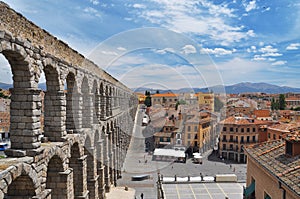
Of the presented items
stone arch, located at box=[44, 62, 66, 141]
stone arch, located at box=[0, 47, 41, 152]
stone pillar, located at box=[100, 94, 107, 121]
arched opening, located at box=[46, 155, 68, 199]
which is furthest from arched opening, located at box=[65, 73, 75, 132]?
stone pillar, located at box=[100, 94, 107, 121]

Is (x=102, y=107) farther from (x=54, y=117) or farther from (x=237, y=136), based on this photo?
(x=237, y=136)

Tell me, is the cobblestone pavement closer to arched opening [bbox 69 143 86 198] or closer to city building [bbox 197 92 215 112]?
city building [bbox 197 92 215 112]

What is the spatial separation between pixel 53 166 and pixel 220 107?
41.5 m

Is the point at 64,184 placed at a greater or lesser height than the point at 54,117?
lesser

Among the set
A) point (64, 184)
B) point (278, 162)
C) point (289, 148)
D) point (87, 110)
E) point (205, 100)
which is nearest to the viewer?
point (278, 162)

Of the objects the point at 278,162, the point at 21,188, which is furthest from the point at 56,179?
the point at 278,162

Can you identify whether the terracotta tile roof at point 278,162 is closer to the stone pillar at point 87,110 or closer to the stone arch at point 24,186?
the stone arch at point 24,186

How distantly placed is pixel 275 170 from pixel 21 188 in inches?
361

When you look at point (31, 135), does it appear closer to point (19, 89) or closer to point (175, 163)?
Result: point (19, 89)

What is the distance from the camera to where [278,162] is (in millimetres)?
10805

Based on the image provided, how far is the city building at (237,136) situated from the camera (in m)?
45.4

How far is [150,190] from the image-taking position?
29.3 meters

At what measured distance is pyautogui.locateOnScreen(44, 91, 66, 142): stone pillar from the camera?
39.5ft

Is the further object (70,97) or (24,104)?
(70,97)
